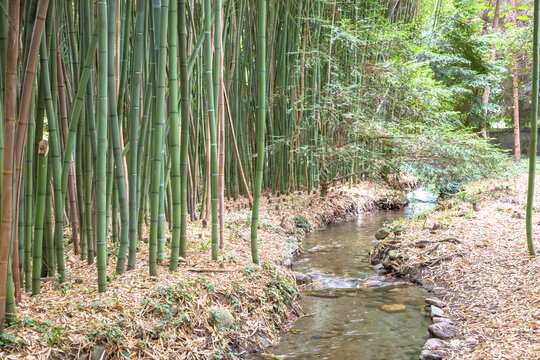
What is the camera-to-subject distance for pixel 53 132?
71.1 inches

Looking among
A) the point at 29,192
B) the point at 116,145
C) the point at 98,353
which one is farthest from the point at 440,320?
the point at 29,192

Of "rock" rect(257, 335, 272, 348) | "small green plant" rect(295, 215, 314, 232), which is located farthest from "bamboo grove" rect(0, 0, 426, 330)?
"small green plant" rect(295, 215, 314, 232)

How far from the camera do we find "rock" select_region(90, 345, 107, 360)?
5.11ft

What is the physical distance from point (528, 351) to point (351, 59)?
5.11 metres

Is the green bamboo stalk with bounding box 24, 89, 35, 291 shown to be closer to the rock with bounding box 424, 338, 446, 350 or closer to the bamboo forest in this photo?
the bamboo forest

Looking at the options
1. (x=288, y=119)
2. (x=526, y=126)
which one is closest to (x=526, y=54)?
(x=526, y=126)

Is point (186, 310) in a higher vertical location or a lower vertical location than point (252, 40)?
lower

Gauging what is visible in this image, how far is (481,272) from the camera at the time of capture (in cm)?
280

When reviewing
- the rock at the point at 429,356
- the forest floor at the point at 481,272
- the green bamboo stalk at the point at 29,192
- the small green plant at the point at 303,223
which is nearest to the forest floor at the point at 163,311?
the green bamboo stalk at the point at 29,192

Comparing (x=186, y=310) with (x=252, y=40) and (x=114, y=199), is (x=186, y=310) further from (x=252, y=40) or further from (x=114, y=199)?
(x=252, y=40)

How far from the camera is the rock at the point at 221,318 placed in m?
2.01

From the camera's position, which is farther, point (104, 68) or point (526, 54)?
point (526, 54)

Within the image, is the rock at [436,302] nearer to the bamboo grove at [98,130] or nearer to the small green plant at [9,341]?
the bamboo grove at [98,130]

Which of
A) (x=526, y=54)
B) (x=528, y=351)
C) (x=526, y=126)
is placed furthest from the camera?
(x=526, y=126)
